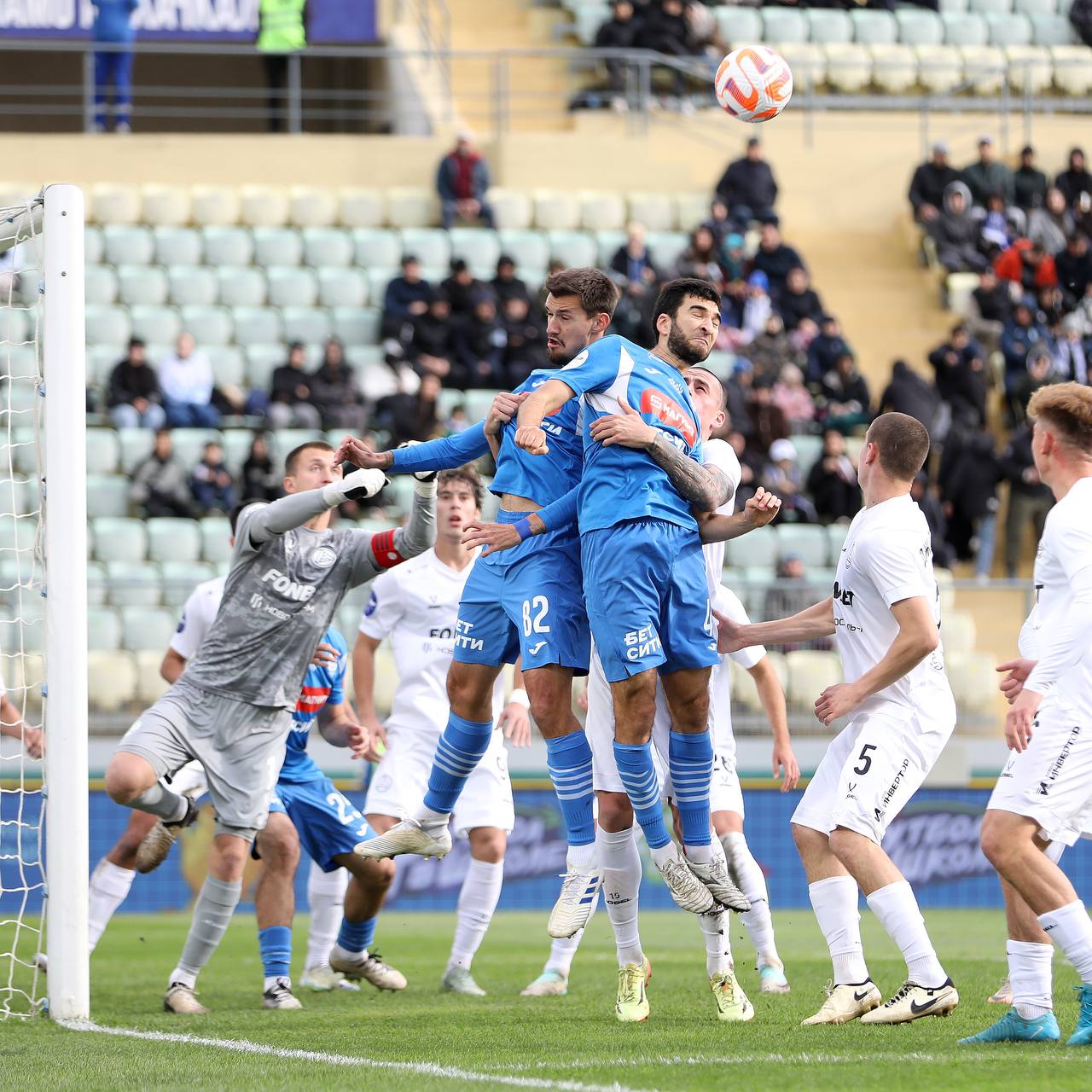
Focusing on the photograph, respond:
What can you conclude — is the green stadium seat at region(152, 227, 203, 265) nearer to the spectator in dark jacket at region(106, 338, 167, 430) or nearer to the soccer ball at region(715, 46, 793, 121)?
the spectator in dark jacket at region(106, 338, 167, 430)

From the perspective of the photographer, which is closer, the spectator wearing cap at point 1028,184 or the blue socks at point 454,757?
the blue socks at point 454,757

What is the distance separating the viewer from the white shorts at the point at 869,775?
271 inches

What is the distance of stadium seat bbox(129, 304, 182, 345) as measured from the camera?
19.6m

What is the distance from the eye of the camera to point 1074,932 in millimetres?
6203

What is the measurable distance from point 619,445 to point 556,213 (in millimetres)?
15181

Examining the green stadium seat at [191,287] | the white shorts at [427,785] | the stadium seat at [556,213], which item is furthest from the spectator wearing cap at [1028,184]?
the white shorts at [427,785]

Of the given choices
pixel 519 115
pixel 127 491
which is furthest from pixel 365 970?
pixel 519 115

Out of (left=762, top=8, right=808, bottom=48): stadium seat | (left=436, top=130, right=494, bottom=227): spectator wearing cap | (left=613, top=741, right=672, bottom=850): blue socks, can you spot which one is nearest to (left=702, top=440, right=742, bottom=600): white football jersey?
(left=613, top=741, right=672, bottom=850): blue socks

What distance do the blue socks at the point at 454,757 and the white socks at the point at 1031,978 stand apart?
2.34 m

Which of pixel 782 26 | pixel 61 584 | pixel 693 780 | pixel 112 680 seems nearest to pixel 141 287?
pixel 112 680

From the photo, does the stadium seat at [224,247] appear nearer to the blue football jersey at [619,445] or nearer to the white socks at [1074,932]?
the blue football jersey at [619,445]

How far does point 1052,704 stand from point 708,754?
1483mm

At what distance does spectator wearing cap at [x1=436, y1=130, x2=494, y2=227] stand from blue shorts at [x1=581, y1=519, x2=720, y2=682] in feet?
48.8

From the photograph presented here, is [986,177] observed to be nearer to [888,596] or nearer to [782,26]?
[782,26]
